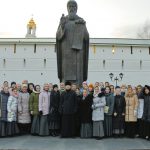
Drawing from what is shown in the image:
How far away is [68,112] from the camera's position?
357 inches

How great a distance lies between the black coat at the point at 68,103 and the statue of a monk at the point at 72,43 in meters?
0.66

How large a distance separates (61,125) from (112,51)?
3893cm

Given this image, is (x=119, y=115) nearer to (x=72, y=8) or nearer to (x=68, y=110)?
(x=68, y=110)

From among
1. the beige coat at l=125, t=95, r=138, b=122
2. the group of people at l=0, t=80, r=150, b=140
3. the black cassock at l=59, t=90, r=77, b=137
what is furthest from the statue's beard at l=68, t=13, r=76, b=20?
the beige coat at l=125, t=95, r=138, b=122

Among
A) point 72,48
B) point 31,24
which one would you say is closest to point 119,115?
point 72,48

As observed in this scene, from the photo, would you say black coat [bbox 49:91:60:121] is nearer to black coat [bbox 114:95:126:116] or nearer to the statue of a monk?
the statue of a monk

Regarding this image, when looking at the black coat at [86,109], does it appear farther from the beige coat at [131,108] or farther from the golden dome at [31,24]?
the golden dome at [31,24]

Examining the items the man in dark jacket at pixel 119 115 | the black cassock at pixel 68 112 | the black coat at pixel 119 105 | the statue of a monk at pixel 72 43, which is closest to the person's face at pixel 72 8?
the statue of a monk at pixel 72 43

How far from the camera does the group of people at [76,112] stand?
29.8ft

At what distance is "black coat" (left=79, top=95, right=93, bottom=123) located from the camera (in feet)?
29.8

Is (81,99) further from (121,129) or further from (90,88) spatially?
(121,129)

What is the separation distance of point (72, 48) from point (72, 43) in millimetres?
133

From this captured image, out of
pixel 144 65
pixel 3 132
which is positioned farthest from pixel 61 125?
pixel 144 65

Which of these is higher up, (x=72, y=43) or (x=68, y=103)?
(x=72, y=43)
